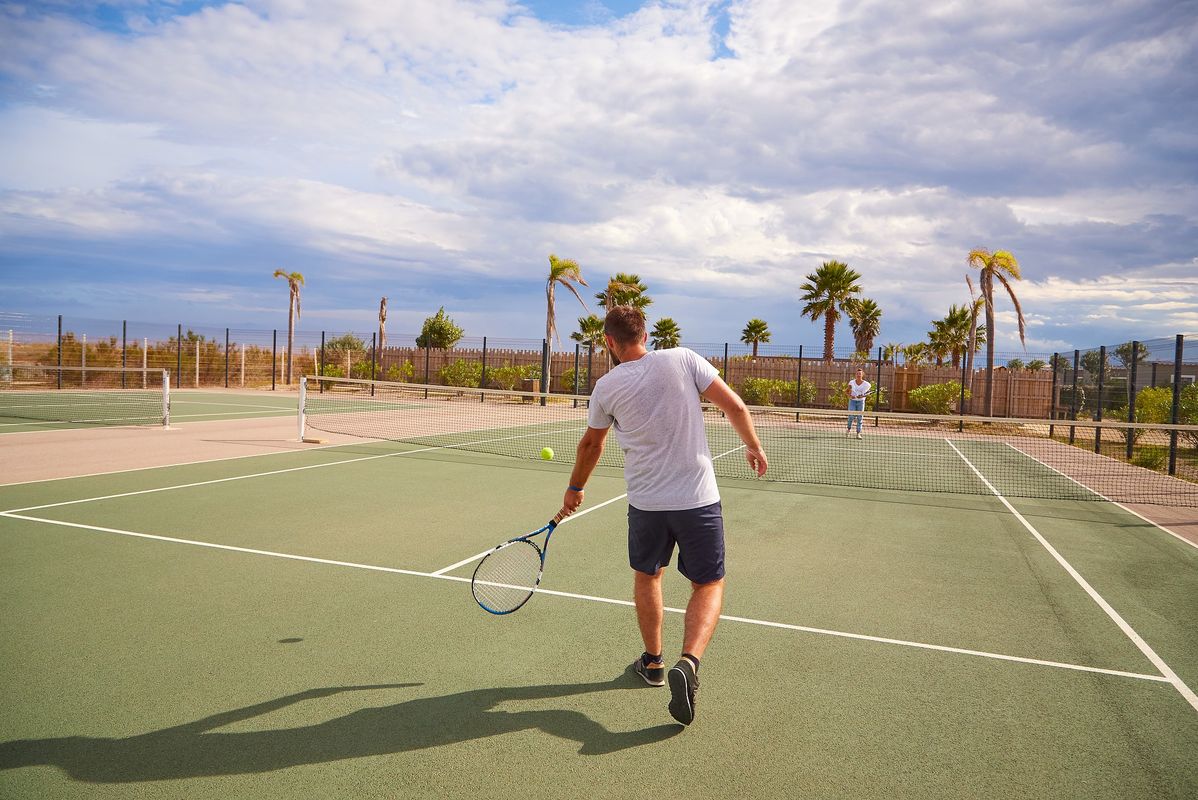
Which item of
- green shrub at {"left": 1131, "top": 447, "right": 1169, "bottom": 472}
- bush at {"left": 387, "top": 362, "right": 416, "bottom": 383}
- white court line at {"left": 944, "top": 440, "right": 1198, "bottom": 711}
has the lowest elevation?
white court line at {"left": 944, "top": 440, "right": 1198, "bottom": 711}

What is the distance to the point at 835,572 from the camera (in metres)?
6.31

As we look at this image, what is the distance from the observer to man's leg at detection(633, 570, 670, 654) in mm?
3756

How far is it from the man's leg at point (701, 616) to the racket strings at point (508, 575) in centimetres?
104

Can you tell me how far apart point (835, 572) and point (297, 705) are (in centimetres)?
431

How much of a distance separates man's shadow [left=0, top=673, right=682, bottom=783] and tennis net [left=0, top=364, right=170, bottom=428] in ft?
44.3

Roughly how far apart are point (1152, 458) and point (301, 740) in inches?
659

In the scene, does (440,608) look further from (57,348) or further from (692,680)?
(57,348)

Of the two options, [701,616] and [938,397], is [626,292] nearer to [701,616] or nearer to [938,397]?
[938,397]

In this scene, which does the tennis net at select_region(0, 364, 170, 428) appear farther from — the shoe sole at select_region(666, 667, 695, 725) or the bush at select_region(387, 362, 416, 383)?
the shoe sole at select_region(666, 667, 695, 725)

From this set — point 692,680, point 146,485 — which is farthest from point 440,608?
point 146,485

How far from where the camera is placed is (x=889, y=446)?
17.9 metres

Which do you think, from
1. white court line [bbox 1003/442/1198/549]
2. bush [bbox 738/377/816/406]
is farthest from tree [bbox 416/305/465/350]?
white court line [bbox 1003/442/1198/549]

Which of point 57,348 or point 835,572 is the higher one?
point 57,348

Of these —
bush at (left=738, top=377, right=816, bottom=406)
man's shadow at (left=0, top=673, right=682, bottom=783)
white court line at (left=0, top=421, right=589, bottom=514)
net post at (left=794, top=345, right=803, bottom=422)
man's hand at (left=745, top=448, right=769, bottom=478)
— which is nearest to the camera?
man's shadow at (left=0, top=673, right=682, bottom=783)
